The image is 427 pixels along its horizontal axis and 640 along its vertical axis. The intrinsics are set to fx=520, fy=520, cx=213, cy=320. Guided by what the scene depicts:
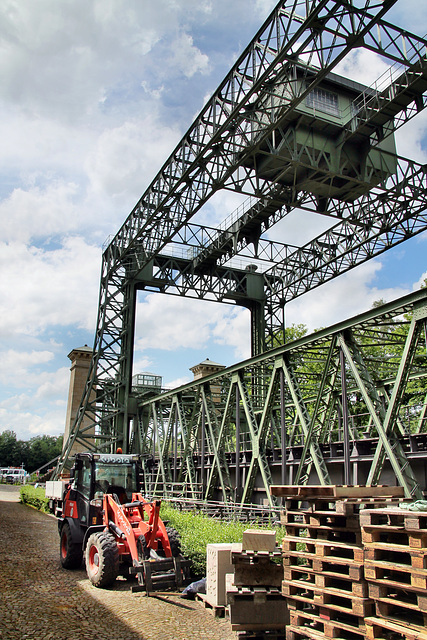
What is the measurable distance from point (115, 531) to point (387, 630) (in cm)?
646

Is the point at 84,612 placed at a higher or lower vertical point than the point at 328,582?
lower

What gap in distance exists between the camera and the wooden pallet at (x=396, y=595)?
506cm

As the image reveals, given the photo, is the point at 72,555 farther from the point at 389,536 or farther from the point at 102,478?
the point at 389,536

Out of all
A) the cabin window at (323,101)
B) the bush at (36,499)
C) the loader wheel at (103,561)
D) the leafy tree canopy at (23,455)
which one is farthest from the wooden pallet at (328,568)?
the leafy tree canopy at (23,455)

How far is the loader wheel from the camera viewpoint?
970 centimetres

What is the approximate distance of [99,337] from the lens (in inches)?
1190

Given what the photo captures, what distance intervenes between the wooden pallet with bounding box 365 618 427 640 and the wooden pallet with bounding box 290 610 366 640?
5.8 inches

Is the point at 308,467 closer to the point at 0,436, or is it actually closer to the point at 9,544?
the point at 9,544

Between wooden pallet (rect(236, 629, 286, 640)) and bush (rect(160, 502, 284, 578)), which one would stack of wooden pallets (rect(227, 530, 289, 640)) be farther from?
bush (rect(160, 502, 284, 578))

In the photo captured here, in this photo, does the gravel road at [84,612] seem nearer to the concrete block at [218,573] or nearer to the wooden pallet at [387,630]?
the concrete block at [218,573]

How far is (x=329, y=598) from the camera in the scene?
20.5 feet

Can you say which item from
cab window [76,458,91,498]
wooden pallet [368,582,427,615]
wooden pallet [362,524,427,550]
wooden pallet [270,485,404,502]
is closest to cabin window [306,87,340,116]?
cab window [76,458,91,498]

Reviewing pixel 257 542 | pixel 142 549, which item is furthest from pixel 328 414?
pixel 257 542

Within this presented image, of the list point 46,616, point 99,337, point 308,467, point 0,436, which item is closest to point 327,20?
point 308,467
